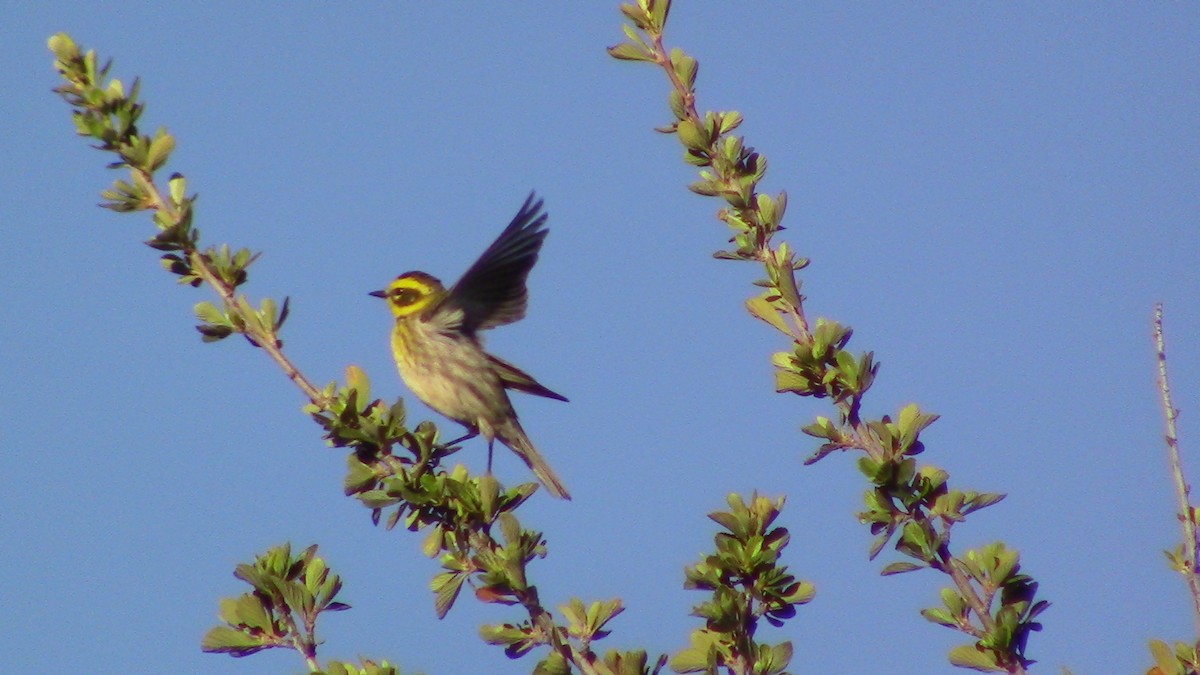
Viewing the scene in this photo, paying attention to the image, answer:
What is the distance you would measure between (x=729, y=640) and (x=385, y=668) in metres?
1.04

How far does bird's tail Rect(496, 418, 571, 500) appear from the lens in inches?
376

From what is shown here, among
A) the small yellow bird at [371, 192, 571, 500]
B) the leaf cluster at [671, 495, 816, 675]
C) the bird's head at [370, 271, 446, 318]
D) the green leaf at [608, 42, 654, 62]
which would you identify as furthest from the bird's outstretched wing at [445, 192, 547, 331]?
the leaf cluster at [671, 495, 816, 675]

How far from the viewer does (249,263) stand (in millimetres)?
4535

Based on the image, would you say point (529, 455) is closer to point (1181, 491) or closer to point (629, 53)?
point (629, 53)

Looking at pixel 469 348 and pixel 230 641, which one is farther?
pixel 469 348

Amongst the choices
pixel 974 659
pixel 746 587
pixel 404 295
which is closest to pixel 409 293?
pixel 404 295

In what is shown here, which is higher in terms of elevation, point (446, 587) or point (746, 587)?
point (746, 587)

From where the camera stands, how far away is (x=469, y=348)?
931 centimetres

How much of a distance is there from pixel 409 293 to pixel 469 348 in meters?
1.04

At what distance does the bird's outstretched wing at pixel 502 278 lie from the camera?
7688 mm

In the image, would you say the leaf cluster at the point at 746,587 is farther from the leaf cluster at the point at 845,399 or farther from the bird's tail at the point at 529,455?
the bird's tail at the point at 529,455

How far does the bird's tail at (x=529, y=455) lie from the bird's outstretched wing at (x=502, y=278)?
1.20 metres

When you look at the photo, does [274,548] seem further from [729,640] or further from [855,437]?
[855,437]

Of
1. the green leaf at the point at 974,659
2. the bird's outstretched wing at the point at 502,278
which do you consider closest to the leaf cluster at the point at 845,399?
the green leaf at the point at 974,659
